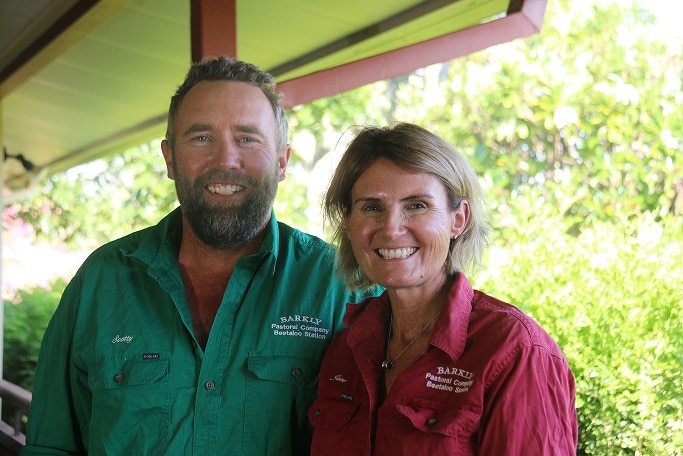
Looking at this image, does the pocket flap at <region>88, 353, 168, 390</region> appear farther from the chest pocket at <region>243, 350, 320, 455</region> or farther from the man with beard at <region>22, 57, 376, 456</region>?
the chest pocket at <region>243, 350, 320, 455</region>

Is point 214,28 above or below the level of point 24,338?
above

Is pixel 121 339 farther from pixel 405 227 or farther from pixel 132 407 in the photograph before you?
pixel 405 227

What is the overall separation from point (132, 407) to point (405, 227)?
0.81 metres

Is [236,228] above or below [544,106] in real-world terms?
below

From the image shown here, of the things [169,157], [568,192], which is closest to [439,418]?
[169,157]

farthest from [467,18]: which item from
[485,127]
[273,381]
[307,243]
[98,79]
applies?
[485,127]

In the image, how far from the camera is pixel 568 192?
175 inches

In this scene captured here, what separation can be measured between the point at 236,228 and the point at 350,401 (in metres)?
0.56

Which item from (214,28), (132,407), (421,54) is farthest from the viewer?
(421,54)

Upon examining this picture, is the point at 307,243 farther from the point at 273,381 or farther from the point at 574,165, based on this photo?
the point at 574,165

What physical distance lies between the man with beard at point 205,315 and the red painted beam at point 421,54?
1.22 m

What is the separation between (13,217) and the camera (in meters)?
11.1

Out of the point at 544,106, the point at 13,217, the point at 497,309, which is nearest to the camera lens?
the point at 497,309

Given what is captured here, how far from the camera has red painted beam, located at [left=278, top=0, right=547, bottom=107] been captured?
11.9ft
